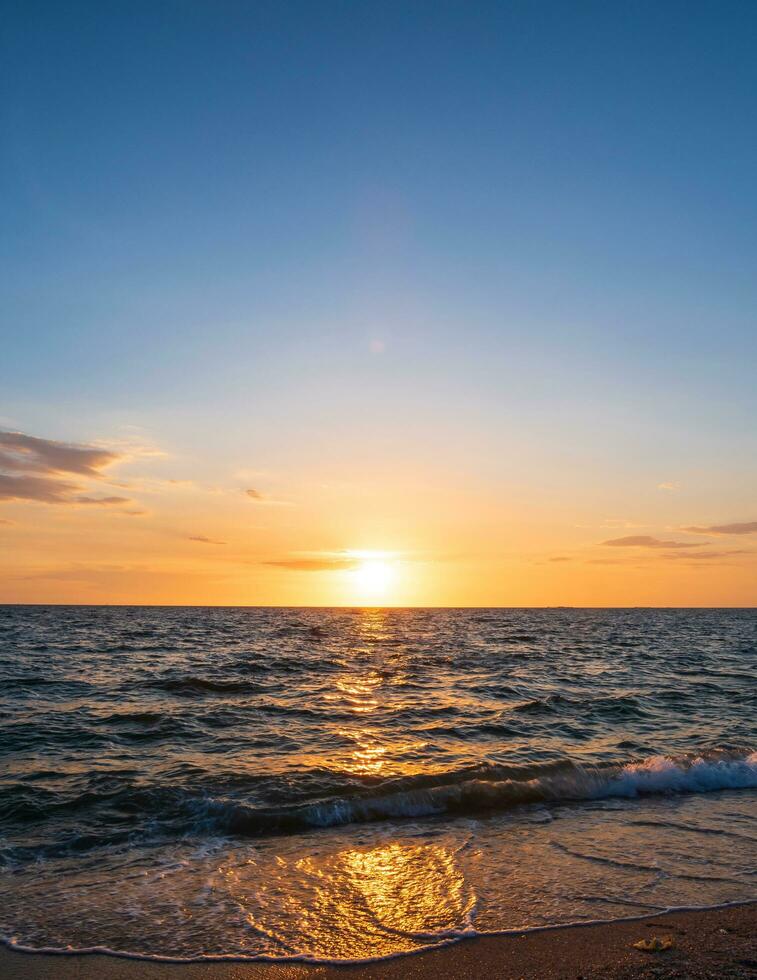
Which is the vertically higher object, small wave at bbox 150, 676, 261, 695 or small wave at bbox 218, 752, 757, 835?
small wave at bbox 150, 676, 261, 695

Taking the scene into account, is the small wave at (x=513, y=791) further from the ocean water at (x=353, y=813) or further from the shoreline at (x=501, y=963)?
the shoreline at (x=501, y=963)

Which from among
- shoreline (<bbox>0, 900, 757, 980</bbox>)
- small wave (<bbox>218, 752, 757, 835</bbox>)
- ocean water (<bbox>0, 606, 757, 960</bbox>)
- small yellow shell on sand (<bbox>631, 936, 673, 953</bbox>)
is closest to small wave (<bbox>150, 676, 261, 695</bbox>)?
ocean water (<bbox>0, 606, 757, 960</bbox>)

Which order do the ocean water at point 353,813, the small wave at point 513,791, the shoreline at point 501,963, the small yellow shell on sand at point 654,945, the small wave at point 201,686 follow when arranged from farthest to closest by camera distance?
the small wave at point 201,686 < the small wave at point 513,791 < the ocean water at point 353,813 < the small yellow shell on sand at point 654,945 < the shoreline at point 501,963

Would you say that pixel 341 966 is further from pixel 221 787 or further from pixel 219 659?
pixel 219 659

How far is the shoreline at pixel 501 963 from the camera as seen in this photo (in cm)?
615

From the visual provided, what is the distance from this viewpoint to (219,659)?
37.4 m

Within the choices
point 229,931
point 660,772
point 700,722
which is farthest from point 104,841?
point 700,722

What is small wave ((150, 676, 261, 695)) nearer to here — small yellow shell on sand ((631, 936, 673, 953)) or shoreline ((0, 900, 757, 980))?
shoreline ((0, 900, 757, 980))

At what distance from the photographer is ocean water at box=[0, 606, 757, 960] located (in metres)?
7.43

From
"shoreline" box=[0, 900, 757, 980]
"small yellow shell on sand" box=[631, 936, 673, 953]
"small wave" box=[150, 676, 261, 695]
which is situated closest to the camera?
"shoreline" box=[0, 900, 757, 980]

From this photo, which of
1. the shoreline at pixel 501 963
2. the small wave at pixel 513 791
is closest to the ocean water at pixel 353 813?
the small wave at pixel 513 791

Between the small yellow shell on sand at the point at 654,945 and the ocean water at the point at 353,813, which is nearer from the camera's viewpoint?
the small yellow shell on sand at the point at 654,945

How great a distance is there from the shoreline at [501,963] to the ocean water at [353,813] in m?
0.21

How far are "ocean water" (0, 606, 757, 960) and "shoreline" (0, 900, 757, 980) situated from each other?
8.4 inches
